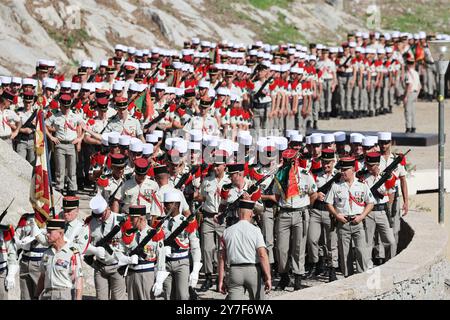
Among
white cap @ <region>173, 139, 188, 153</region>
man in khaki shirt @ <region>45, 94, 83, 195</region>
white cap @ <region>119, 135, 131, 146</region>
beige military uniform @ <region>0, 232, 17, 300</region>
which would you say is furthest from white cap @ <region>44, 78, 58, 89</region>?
beige military uniform @ <region>0, 232, 17, 300</region>

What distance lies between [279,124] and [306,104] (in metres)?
1.34

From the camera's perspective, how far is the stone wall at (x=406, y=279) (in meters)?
12.8

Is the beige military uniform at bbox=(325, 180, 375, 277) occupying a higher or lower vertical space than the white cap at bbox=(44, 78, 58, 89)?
lower

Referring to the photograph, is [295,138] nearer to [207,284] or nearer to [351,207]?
[351,207]

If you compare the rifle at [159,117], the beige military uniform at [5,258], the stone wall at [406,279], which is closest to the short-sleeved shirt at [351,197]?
the stone wall at [406,279]

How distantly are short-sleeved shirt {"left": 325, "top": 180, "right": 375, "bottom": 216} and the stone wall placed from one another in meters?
0.75

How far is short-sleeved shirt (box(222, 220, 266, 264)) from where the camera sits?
12.7 metres

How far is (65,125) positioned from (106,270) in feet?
19.8

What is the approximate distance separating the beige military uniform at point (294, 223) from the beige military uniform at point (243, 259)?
9.59 feet

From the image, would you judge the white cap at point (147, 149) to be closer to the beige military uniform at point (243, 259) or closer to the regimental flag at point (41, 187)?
the regimental flag at point (41, 187)

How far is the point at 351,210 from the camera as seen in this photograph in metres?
15.4

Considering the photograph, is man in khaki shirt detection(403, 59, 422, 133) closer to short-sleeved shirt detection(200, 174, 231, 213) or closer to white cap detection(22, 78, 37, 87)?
white cap detection(22, 78, 37, 87)

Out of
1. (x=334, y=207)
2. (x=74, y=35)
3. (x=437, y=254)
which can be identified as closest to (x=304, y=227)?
(x=334, y=207)

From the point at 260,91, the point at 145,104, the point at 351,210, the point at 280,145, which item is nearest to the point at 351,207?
the point at 351,210
